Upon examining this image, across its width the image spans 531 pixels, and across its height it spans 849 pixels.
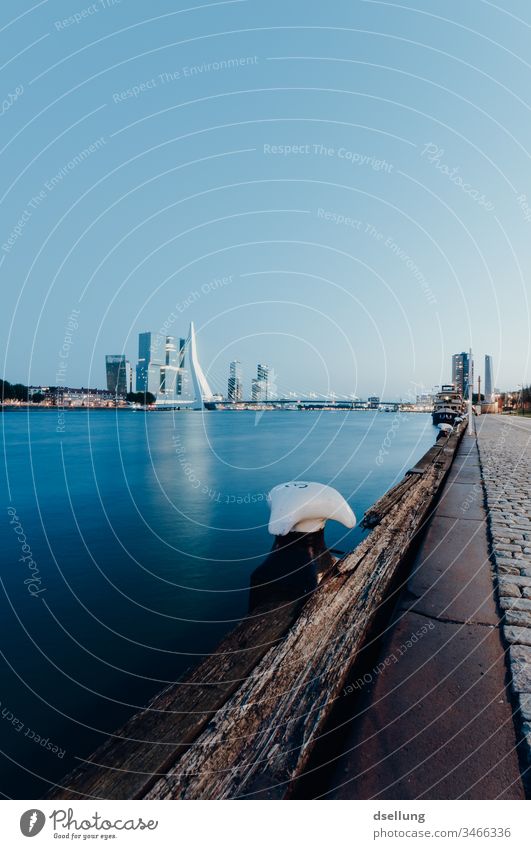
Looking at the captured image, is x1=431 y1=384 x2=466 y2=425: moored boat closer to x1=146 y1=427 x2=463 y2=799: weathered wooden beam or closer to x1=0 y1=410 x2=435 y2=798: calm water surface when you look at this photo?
x1=0 y1=410 x2=435 y2=798: calm water surface

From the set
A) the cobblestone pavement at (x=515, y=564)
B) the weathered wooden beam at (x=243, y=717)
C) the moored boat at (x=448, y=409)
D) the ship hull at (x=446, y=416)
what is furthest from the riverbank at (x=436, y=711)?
the ship hull at (x=446, y=416)

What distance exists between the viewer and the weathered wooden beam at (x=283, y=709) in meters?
1.42

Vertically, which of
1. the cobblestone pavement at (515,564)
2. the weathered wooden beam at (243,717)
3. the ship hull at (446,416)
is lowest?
the cobblestone pavement at (515,564)

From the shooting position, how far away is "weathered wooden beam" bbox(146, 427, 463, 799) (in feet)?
4.67

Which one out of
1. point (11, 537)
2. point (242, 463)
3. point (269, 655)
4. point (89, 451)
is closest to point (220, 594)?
point (269, 655)

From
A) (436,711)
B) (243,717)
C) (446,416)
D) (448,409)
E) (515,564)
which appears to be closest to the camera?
(243,717)

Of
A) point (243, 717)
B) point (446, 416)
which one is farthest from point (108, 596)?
point (446, 416)

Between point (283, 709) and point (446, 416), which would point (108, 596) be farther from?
point (446, 416)

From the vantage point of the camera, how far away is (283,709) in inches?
68.9

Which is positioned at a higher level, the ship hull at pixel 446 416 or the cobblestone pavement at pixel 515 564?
the ship hull at pixel 446 416

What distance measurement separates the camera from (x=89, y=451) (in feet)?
85.0

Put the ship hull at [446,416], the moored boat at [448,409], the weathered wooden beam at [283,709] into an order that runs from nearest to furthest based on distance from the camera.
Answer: the weathered wooden beam at [283,709]
the ship hull at [446,416]
the moored boat at [448,409]

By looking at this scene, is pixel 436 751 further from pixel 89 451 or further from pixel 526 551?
pixel 89 451

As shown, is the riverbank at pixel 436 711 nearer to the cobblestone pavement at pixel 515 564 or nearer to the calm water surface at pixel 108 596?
the cobblestone pavement at pixel 515 564
